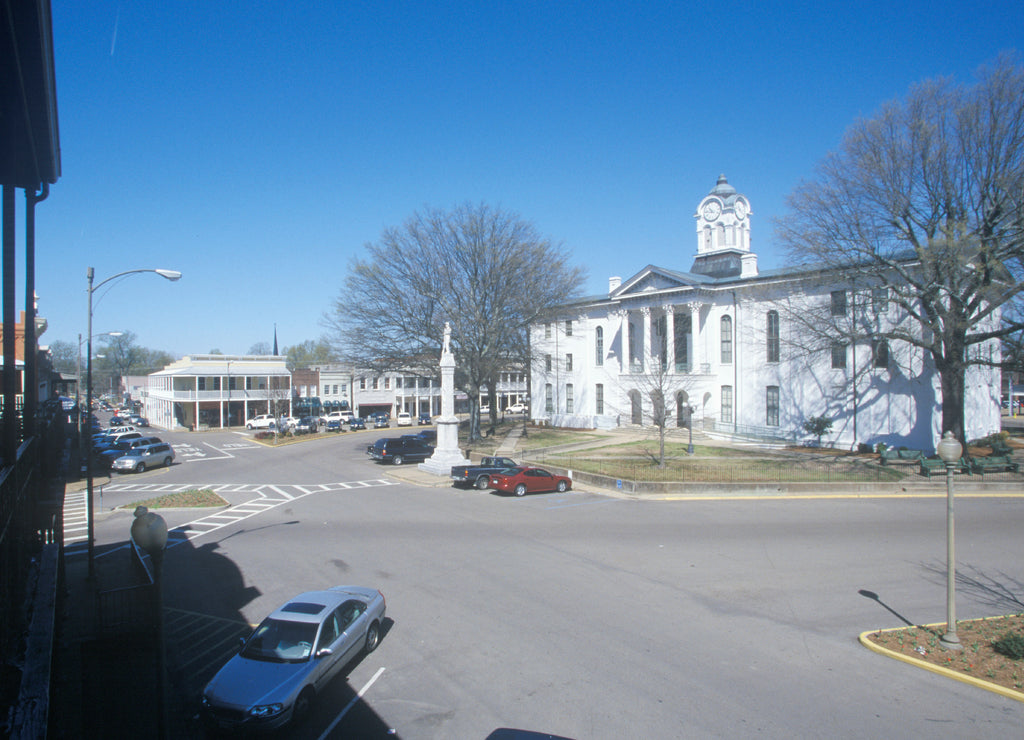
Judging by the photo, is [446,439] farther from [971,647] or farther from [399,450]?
[971,647]

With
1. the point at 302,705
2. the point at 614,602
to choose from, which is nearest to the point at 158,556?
the point at 302,705

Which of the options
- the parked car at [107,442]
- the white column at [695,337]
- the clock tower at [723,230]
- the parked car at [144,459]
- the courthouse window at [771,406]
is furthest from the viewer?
the clock tower at [723,230]

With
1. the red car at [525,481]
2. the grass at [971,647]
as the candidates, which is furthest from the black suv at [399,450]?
the grass at [971,647]

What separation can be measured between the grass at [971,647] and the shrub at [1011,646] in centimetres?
6

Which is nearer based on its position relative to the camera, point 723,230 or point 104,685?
point 104,685

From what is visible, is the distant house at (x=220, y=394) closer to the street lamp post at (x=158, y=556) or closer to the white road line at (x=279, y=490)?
the white road line at (x=279, y=490)

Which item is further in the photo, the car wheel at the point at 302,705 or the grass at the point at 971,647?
the grass at the point at 971,647

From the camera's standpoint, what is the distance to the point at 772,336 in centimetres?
4375

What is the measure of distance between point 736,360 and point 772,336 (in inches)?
123

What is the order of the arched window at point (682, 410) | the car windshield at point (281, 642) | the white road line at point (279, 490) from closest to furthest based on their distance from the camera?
the car windshield at point (281, 642) → the white road line at point (279, 490) → the arched window at point (682, 410)

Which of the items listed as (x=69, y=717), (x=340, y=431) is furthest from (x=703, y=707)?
(x=340, y=431)

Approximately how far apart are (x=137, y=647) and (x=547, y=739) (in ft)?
25.7

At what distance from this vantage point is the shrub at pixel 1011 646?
9820 mm

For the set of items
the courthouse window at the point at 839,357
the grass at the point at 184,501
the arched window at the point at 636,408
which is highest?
the courthouse window at the point at 839,357
